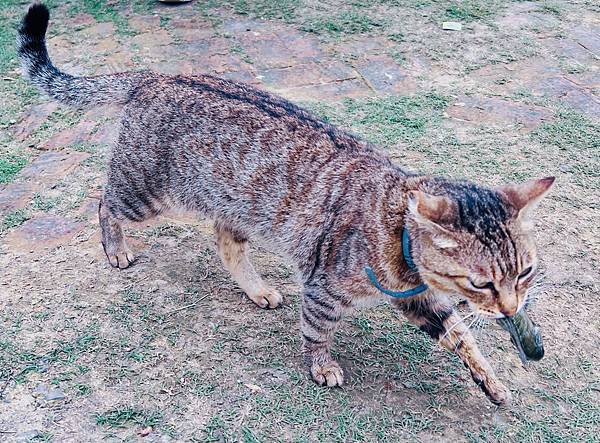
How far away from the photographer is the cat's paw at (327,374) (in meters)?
3.60

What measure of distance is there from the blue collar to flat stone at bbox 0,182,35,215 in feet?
9.12

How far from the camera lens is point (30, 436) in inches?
128

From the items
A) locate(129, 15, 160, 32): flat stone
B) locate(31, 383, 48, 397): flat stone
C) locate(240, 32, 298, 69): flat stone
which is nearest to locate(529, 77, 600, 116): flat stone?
locate(240, 32, 298, 69): flat stone

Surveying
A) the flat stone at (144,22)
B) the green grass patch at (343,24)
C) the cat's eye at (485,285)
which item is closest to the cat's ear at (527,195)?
the cat's eye at (485,285)

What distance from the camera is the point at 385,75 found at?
6.47 meters

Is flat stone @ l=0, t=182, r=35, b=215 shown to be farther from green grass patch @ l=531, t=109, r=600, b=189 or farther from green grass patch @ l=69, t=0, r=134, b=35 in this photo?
green grass patch @ l=531, t=109, r=600, b=189

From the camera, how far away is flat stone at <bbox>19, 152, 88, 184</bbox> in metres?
5.16

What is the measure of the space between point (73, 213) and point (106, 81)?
1.02 m

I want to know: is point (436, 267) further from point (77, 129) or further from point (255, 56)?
point (255, 56)

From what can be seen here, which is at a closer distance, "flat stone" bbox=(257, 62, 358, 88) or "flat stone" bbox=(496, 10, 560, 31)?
"flat stone" bbox=(257, 62, 358, 88)

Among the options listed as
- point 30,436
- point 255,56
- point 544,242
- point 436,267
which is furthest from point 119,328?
point 255,56

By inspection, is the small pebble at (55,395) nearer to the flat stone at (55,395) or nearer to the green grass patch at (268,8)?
the flat stone at (55,395)

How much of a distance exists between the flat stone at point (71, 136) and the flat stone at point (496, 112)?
9.96 feet

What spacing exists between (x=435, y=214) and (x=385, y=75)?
12.1ft
